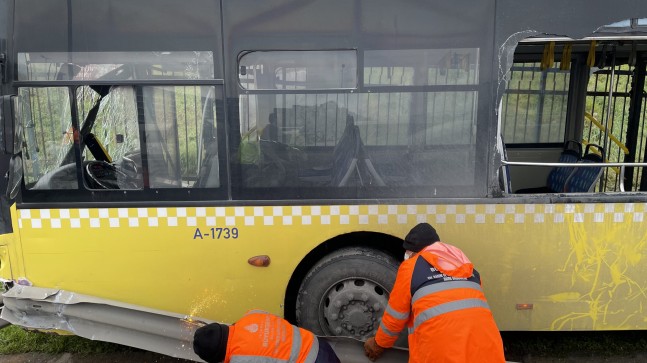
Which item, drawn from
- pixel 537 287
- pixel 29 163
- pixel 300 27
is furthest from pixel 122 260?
pixel 537 287

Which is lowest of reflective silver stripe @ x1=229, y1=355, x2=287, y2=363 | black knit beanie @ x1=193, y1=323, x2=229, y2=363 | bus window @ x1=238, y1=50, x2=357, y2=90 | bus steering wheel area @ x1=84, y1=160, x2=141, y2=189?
reflective silver stripe @ x1=229, y1=355, x2=287, y2=363

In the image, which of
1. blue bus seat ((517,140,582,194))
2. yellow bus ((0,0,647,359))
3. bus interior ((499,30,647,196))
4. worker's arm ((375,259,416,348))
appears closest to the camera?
worker's arm ((375,259,416,348))

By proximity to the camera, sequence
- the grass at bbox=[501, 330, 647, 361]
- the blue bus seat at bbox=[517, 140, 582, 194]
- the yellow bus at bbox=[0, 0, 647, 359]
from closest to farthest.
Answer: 1. the yellow bus at bbox=[0, 0, 647, 359]
2. the grass at bbox=[501, 330, 647, 361]
3. the blue bus seat at bbox=[517, 140, 582, 194]

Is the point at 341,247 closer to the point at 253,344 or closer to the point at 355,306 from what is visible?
the point at 355,306

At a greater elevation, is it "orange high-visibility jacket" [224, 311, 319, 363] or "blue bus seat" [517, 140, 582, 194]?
"blue bus seat" [517, 140, 582, 194]

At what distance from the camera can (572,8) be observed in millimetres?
3221

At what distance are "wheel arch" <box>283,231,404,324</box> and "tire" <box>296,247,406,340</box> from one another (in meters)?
0.06

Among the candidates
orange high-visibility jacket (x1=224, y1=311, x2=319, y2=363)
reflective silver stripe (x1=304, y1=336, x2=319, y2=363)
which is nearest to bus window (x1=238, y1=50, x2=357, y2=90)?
orange high-visibility jacket (x1=224, y1=311, x2=319, y2=363)

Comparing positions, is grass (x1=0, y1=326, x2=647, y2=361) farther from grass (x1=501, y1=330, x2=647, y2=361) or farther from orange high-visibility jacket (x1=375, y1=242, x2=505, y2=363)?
orange high-visibility jacket (x1=375, y1=242, x2=505, y2=363)

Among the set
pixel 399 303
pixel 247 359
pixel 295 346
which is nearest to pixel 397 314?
pixel 399 303

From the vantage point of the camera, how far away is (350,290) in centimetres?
350

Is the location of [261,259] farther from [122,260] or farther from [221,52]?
[221,52]

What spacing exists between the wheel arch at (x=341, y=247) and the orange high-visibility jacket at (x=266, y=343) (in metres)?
0.94

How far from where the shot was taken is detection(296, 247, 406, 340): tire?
3.50 m
